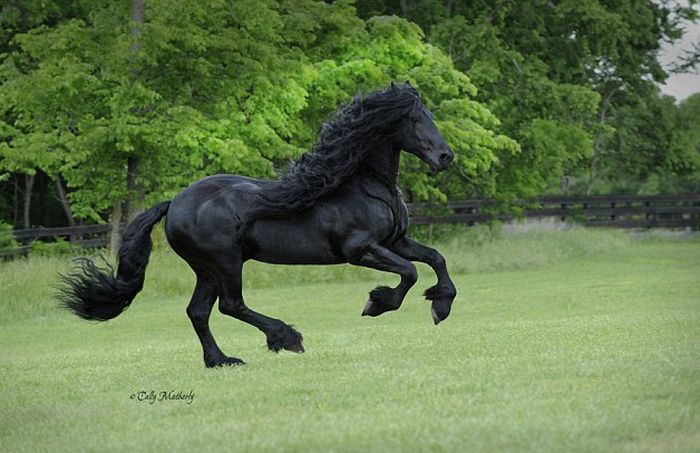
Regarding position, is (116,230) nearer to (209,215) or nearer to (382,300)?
(209,215)

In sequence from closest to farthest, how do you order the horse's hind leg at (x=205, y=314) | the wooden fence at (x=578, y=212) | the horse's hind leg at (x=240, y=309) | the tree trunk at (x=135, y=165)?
the horse's hind leg at (x=240, y=309), the horse's hind leg at (x=205, y=314), the tree trunk at (x=135, y=165), the wooden fence at (x=578, y=212)

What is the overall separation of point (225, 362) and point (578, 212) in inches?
1310

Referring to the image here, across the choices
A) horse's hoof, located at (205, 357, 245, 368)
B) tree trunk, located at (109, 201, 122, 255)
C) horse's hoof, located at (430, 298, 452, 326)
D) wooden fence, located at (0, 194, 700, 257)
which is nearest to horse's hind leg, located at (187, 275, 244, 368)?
horse's hoof, located at (205, 357, 245, 368)

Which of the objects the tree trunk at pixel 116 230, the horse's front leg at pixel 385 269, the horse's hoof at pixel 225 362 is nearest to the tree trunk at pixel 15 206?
the tree trunk at pixel 116 230

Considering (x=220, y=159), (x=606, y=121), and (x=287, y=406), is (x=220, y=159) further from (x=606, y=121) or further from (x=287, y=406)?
(x=606, y=121)

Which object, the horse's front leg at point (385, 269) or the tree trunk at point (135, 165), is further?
the tree trunk at point (135, 165)

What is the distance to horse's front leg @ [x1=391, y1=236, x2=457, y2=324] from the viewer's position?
960 centimetres

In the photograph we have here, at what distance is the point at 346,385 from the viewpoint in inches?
334

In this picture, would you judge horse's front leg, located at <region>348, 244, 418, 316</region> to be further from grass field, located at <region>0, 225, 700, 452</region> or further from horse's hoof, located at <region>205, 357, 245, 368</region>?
horse's hoof, located at <region>205, 357, 245, 368</region>

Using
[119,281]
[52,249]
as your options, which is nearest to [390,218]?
[119,281]

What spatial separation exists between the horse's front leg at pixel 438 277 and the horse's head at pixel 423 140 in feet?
2.23

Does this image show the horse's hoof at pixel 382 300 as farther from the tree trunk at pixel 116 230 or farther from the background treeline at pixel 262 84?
the tree trunk at pixel 116 230

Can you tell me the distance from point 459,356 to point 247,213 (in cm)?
204

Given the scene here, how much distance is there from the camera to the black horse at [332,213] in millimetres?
9719
